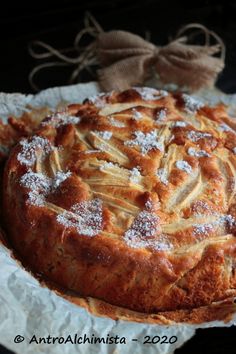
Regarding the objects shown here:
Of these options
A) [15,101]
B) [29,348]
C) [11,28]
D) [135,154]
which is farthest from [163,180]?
[11,28]

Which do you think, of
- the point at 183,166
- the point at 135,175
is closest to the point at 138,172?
the point at 135,175

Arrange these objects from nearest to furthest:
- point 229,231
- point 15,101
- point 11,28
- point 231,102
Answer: point 229,231 → point 15,101 → point 231,102 → point 11,28

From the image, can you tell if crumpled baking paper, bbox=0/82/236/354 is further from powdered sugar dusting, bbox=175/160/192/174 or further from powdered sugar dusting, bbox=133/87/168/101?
powdered sugar dusting, bbox=133/87/168/101

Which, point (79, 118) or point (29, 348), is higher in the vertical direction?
point (79, 118)

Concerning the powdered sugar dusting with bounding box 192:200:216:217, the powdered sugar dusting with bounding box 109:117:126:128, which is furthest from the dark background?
the powdered sugar dusting with bounding box 192:200:216:217

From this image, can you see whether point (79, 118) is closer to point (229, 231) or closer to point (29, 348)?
Answer: point (229, 231)

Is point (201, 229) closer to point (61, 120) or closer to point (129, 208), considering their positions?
point (129, 208)
